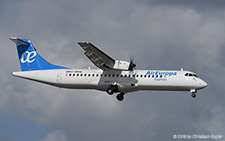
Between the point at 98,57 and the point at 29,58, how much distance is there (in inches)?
285

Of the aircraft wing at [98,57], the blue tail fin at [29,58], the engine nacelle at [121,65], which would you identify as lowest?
the engine nacelle at [121,65]

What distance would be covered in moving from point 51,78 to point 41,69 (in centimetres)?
161

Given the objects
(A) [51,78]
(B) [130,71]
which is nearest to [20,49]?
(A) [51,78]

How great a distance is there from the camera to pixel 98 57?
30.7 m

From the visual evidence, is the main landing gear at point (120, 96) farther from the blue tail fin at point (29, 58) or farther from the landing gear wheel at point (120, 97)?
the blue tail fin at point (29, 58)

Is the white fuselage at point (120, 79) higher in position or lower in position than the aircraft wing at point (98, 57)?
lower

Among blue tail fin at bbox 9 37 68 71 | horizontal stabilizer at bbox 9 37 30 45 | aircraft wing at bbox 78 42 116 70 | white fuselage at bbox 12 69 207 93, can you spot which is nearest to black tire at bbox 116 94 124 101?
white fuselage at bbox 12 69 207 93

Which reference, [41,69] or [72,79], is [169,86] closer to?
[72,79]

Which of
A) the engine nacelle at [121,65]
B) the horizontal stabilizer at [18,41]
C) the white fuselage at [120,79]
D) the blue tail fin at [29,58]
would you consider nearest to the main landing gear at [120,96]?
the white fuselage at [120,79]

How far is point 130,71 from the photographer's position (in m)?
31.4

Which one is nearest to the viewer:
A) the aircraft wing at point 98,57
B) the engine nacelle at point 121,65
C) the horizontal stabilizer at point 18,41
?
the aircraft wing at point 98,57

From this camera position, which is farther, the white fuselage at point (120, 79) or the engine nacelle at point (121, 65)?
the engine nacelle at point (121, 65)

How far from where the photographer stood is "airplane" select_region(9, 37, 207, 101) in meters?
30.2

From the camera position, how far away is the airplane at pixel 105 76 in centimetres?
3016
